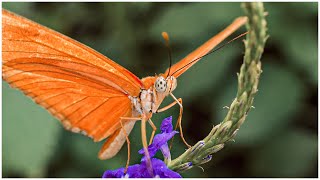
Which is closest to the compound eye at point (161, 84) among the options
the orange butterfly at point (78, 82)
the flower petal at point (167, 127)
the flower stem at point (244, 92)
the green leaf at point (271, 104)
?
the orange butterfly at point (78, 82)

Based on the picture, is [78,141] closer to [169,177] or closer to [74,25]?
[74,25]

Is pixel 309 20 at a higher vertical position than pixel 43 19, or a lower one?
lower

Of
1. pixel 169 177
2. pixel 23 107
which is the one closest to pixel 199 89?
pixel 23 107

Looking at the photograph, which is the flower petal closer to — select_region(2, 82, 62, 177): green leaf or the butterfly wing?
the butterfly wing

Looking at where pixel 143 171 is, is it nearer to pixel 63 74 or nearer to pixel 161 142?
pixel 161 142

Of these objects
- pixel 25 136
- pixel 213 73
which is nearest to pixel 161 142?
pixel 25 136

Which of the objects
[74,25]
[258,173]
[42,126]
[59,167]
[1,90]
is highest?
[74,25]
